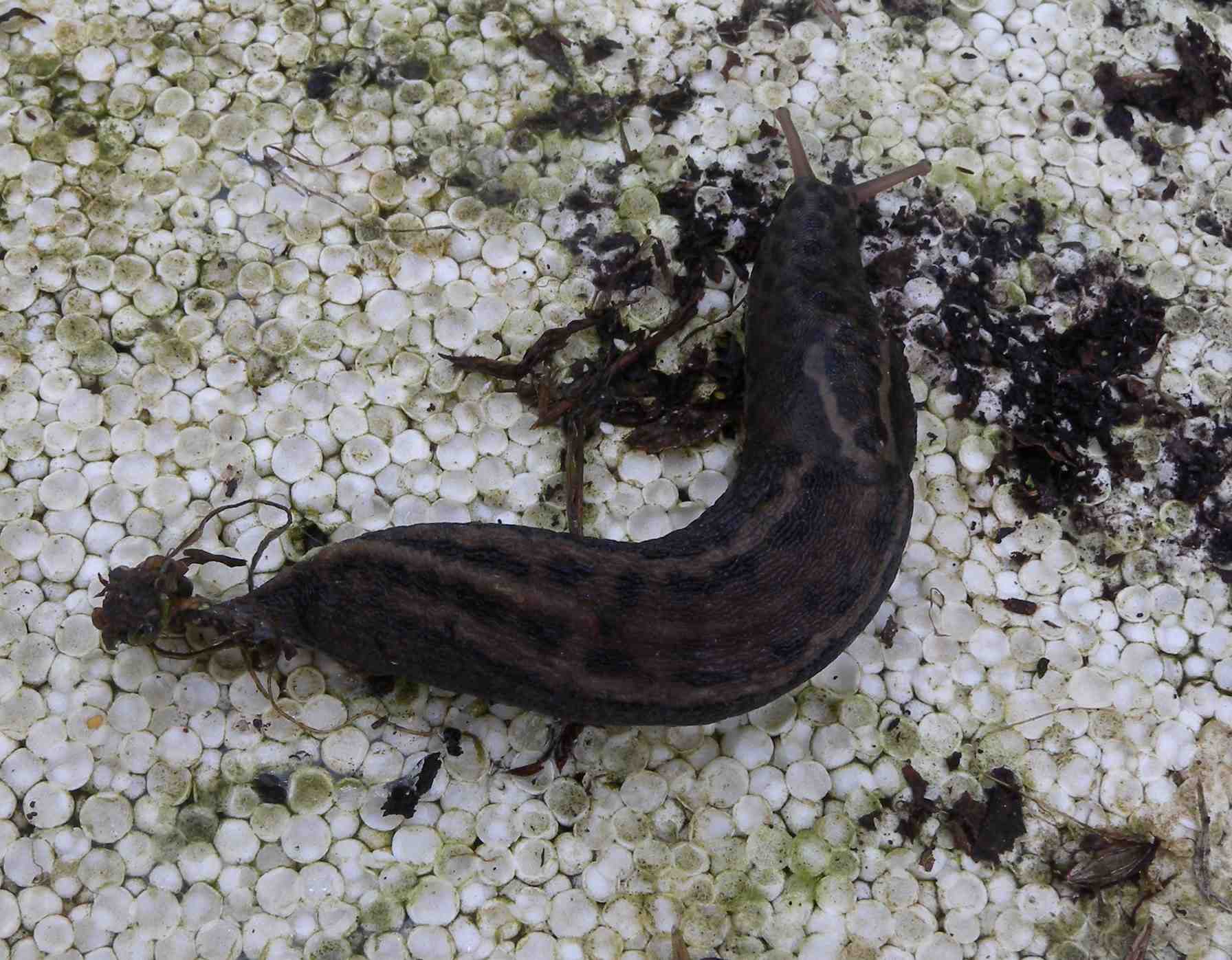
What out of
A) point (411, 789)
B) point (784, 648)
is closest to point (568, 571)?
point (784, 648)

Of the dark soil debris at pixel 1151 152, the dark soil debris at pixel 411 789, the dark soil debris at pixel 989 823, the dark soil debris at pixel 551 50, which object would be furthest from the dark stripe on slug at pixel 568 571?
the dark soil debris at pixel 1151 152

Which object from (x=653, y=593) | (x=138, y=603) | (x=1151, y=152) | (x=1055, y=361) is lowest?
(x=138, y=603)

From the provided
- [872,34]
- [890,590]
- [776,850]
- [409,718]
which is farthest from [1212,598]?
[409,718]

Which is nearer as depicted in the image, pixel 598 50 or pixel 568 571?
pixel 568 571

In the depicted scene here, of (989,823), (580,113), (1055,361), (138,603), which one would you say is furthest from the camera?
(580,113)

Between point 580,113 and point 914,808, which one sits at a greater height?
point 580,113

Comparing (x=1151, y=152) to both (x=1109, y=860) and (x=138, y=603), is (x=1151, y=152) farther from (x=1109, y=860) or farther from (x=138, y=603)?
(x=138, y=603)

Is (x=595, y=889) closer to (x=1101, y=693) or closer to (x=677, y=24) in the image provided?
(x=1101, y=693)

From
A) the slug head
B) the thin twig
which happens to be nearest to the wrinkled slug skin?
the slug head

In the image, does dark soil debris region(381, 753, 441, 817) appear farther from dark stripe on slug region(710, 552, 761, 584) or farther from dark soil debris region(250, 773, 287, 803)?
dark stripe on slug region(710, 552, 761, 584)
